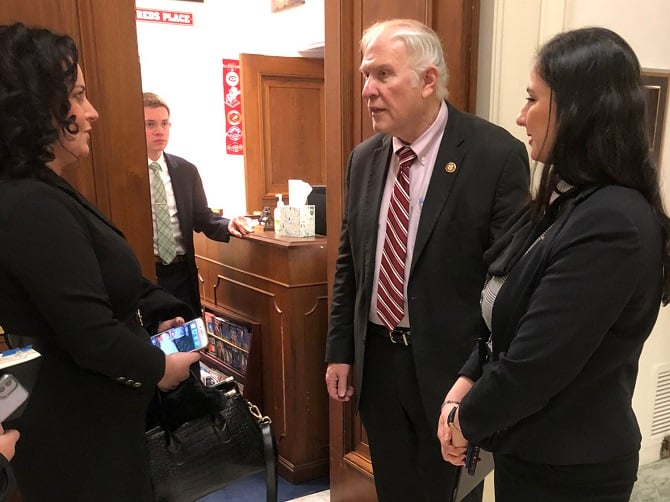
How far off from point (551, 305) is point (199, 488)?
951mm

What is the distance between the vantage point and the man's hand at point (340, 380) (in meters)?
1.72

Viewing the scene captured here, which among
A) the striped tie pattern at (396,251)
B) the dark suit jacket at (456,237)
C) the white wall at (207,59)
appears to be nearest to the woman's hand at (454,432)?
the dark suit jacket at (456,237)

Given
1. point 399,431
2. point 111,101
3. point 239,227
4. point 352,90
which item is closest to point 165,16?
point 239,227

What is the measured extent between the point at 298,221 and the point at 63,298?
154 cm

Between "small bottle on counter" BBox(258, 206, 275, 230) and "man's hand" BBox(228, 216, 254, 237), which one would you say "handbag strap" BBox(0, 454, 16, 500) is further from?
"small bottle on counter" BBox(258, 206, 275, 230)

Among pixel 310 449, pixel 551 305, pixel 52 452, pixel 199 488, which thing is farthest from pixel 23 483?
pixel 310 449

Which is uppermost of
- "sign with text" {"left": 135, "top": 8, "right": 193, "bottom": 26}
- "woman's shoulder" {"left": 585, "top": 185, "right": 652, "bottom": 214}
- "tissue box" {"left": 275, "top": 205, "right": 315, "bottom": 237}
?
"sign with text" {"left": 135, "top": 8, "right": 193, "bottom": 26}

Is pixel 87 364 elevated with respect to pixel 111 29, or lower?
lower

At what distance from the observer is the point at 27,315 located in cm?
106

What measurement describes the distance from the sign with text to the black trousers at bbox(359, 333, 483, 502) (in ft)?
11.4

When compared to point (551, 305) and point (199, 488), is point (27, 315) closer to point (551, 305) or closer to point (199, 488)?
point (199, 488)

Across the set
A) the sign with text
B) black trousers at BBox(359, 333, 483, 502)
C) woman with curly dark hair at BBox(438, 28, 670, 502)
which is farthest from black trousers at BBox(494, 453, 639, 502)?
the sign with text

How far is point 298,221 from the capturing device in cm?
250

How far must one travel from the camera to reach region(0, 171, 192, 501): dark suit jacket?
1.00 metres
